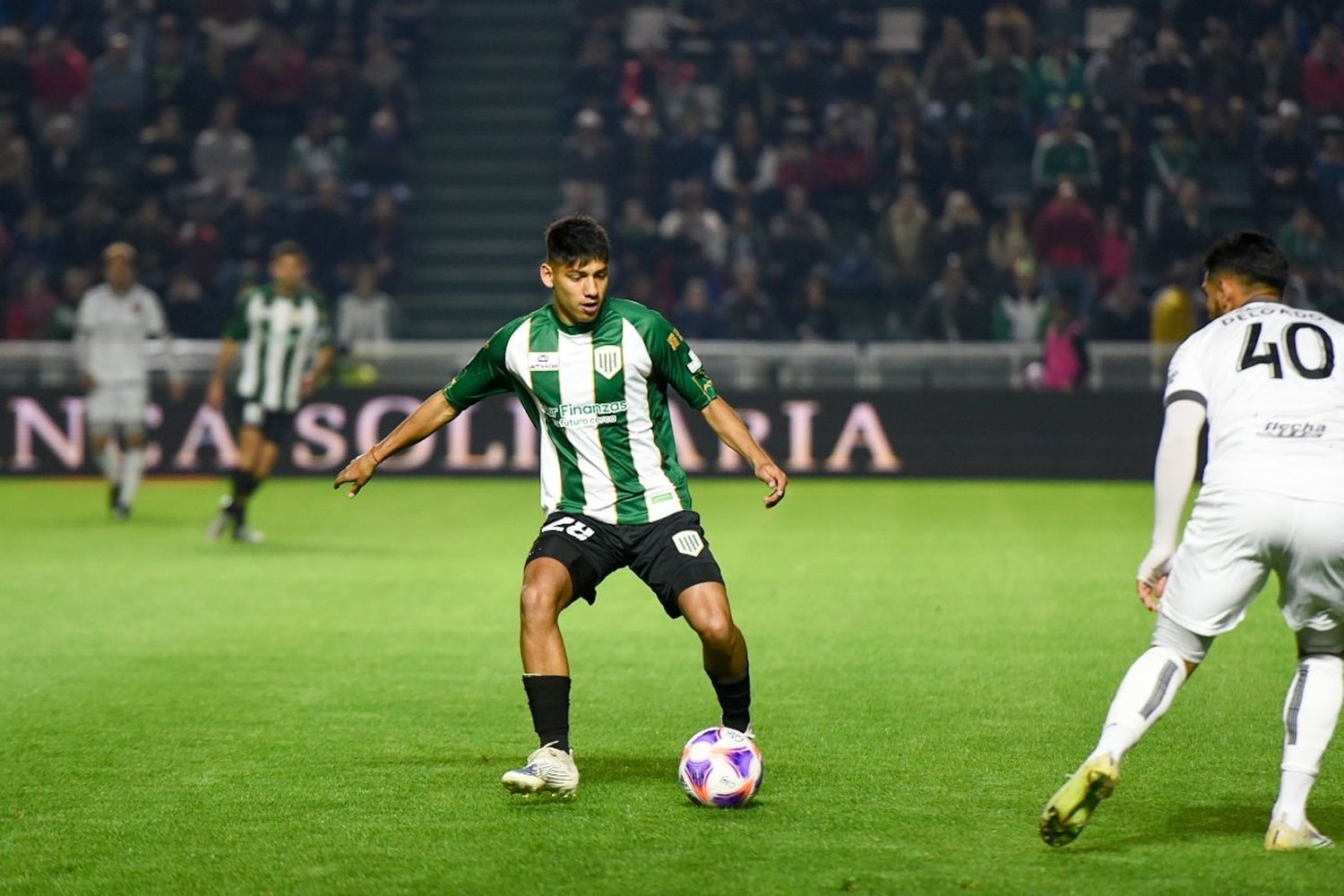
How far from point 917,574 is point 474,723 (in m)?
4.71

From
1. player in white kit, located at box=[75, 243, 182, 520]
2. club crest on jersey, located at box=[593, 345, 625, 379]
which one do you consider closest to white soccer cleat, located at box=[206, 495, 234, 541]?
player in white kit, located at box=[75, 243, 182, 520]

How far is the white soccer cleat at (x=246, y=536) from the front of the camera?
41.7 ft

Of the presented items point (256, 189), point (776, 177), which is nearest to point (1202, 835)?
point (776, 177)

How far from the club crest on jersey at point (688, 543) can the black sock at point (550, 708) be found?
0.55 meters

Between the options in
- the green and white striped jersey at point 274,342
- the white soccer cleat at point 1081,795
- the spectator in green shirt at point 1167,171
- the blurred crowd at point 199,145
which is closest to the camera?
the white soccer cleat at point 1081,795

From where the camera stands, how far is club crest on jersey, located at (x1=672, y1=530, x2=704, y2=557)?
5.75 m

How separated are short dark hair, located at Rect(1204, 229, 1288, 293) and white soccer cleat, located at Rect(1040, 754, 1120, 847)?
4.62 feet

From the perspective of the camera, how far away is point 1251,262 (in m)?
5.11

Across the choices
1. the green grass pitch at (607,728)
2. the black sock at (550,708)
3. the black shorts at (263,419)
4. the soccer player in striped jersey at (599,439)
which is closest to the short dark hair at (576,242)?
the soccer player in striped jersey at (599,439)

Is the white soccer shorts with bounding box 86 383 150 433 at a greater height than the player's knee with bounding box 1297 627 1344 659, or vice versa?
the player's knee with bounding box 1297 627 1344 659

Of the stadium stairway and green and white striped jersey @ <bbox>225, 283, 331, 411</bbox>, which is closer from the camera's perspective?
green and white striped jersey @ <bbox>225, 283, 331, 411</bbox>

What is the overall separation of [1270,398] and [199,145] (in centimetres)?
1805

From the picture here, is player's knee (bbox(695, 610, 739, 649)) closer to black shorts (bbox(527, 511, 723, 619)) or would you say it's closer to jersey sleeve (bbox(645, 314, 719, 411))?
black shorts (bbox(527, 511, 723, 619))

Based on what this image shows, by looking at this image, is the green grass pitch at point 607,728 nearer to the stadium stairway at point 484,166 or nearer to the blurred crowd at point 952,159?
the blurred crowd at point 952,159
